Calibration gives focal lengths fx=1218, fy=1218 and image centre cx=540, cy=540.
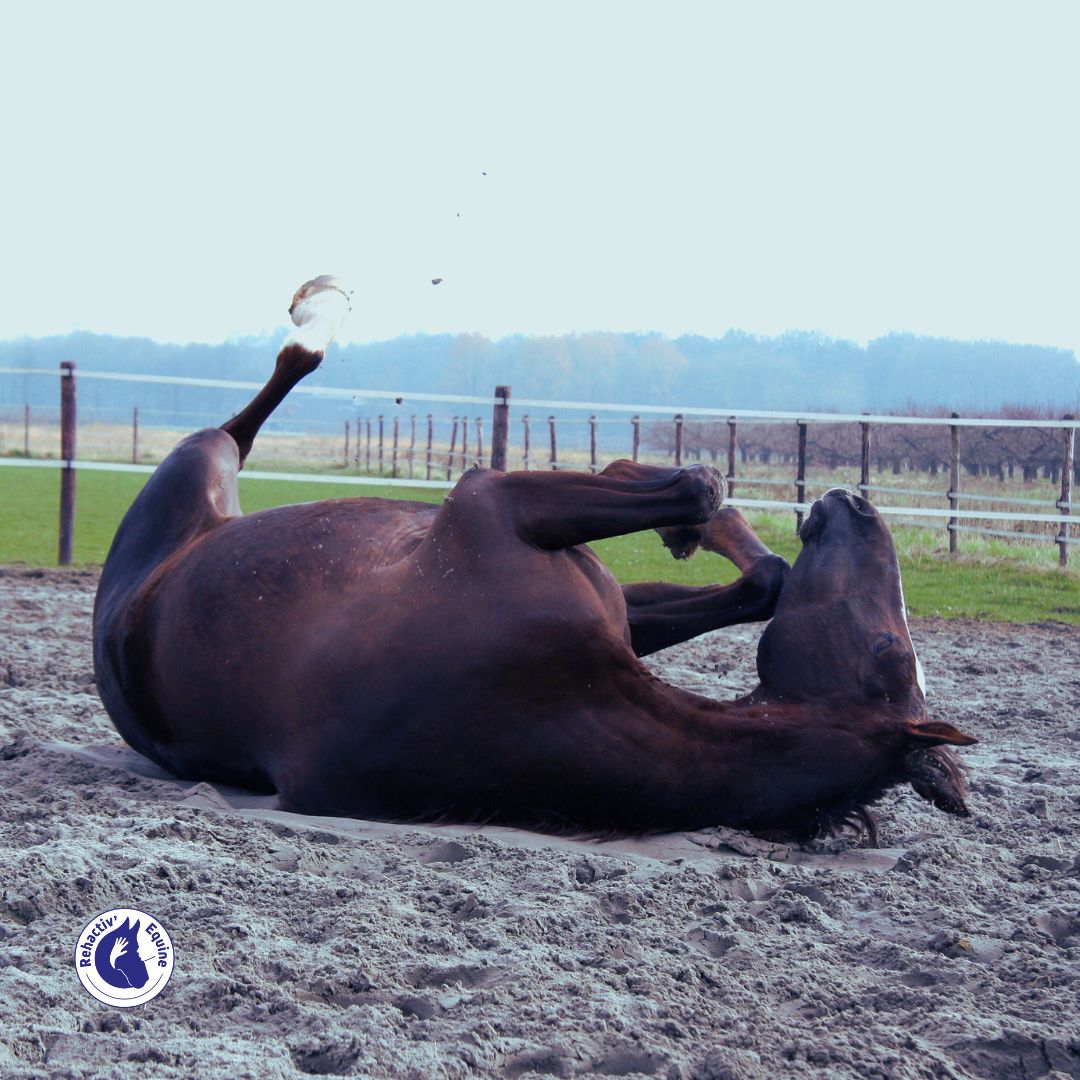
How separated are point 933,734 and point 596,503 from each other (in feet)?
3.00

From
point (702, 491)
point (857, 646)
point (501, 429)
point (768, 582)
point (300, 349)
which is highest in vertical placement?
point (300, 349)

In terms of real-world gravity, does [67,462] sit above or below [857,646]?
above

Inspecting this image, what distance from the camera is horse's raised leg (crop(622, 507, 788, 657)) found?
326 centimetres

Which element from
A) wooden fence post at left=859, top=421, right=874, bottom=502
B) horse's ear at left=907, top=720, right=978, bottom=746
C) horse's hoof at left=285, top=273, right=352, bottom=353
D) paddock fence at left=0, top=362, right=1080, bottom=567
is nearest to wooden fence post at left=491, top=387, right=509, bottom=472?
paddock fence at left=0, top=362, right=1080, bottom=567

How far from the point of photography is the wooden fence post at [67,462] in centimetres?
952

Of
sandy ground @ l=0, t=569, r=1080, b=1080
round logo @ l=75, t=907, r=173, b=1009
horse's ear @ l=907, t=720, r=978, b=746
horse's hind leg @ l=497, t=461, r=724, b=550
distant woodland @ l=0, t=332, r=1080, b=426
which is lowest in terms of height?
sandy ground @ l=0, t=569, r=1080, b=1080

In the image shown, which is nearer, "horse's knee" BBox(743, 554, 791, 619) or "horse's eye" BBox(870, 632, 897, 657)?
"horse's eye" BBox(870, 632, 897, 657)

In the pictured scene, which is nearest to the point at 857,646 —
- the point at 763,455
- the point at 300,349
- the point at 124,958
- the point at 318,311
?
the point at 124,958

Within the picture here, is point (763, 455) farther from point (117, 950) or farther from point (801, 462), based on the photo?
point (117, 950)

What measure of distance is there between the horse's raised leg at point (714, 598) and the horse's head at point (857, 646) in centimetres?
11

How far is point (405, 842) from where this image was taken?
2.74 meters

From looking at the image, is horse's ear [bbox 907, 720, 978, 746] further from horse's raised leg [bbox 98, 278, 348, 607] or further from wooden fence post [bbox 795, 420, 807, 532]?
wooden fence post [bbox 795, 420, 807, 532]

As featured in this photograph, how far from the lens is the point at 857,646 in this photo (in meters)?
2.87

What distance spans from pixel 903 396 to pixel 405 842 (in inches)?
3579
